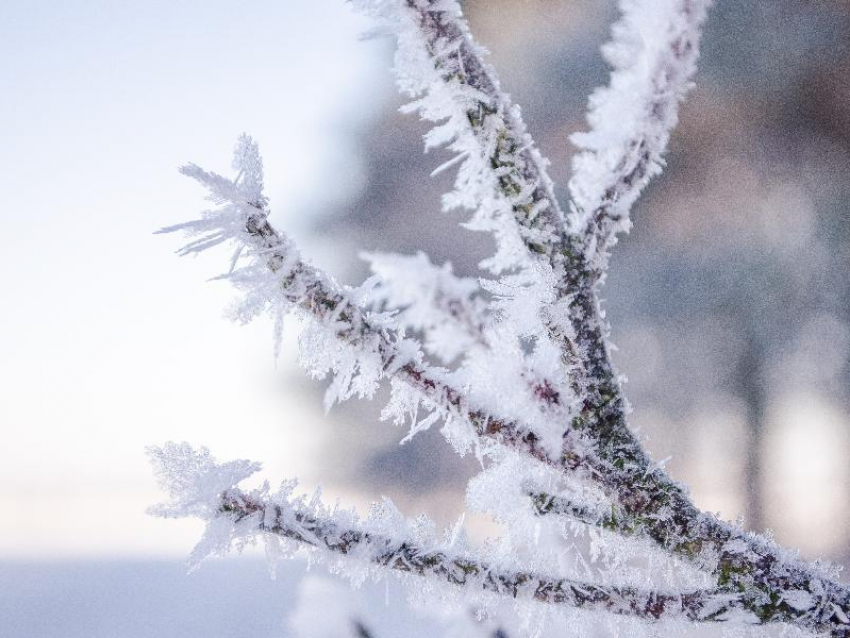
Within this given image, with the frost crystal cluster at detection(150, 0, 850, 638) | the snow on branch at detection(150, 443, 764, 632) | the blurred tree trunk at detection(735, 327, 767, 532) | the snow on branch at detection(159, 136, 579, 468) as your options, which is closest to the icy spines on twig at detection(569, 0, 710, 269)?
the frost crystal cluster at detection(150, 0, 850, 638)

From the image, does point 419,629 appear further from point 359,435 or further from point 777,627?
point 359,435

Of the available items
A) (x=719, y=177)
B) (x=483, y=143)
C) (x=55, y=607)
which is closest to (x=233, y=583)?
(x=55, y=607)

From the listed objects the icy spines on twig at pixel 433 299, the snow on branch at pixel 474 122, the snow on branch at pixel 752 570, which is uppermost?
the snow on branch at pixel 474 122

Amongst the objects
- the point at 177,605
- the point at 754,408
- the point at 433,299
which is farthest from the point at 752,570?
the point at 754,408

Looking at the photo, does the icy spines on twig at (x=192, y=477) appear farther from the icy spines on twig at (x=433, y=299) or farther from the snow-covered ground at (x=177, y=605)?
the snow-covered ground at (x=177, y=605)

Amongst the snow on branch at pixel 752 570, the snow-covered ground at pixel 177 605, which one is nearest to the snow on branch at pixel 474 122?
the snow on branch at pixel 752 570

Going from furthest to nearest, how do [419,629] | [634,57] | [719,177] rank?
[719,177] < [419,629] < [634,57]
